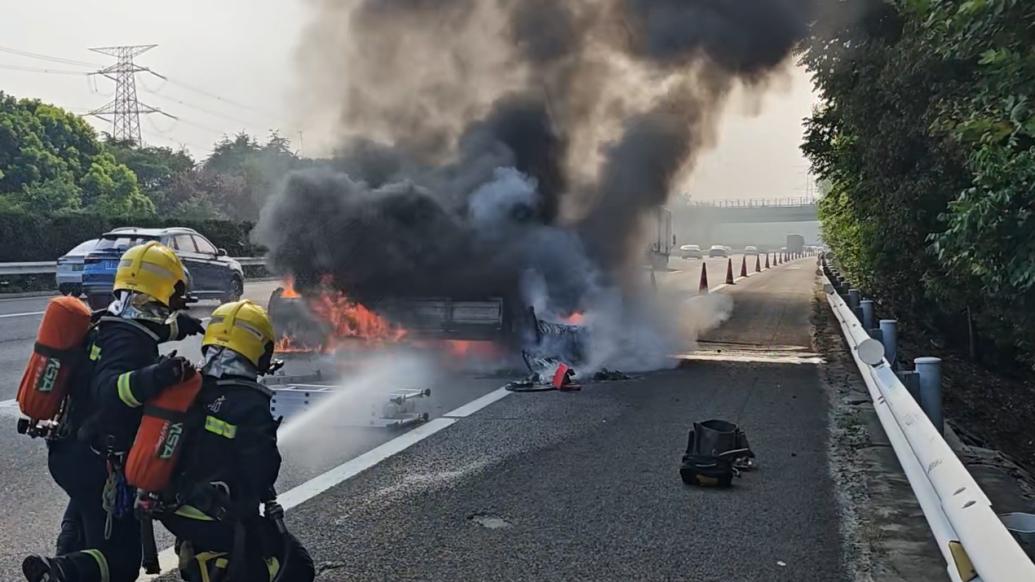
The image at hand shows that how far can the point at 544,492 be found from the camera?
5820 mm

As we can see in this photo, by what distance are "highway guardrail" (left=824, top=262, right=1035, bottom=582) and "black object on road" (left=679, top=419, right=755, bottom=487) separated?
3.21ft

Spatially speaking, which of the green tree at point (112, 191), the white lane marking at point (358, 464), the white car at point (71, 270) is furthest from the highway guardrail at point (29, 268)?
the green tree at point (112, 191)

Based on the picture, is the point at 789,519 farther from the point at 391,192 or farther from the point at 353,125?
the point at 353,125

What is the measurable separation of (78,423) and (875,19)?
416 inches

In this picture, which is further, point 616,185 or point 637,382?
point 616,185

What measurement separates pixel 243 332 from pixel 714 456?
12.0 ft

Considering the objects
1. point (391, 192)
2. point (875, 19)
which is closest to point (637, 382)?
point (391, 192)

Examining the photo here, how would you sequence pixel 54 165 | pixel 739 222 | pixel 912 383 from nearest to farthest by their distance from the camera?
pixel 912 383 → pixel 54 165 → pixel 739 222

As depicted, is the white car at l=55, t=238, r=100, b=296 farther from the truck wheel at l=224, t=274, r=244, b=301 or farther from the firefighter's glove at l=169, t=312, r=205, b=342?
the firefighter's glove at l=169, t=312, r=205, b=342

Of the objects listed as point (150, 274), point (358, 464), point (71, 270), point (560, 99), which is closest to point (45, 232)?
point (71, 270)

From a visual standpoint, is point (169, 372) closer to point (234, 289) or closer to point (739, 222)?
point (234, 289)

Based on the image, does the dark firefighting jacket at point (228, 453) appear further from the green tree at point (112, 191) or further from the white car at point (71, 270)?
the green tree at point (112, 191)

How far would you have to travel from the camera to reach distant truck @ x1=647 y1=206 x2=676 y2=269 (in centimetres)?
1520

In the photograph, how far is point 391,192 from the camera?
10.7 metres
